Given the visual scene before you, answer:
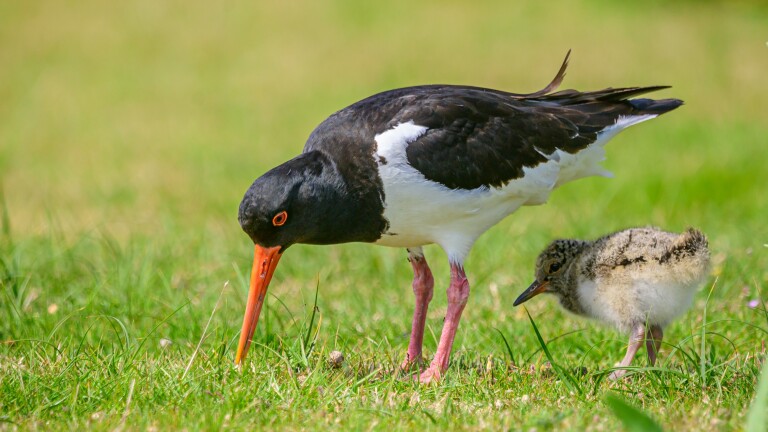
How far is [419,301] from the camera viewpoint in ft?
18.4

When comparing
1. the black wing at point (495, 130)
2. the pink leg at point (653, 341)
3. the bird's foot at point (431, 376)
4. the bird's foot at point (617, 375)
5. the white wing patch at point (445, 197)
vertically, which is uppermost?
the black wing at point (495, 130)

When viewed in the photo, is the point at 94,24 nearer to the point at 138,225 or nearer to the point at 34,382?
the point at 138,225

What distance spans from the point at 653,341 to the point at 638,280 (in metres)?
0.38

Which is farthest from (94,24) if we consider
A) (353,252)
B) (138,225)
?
(353,252)

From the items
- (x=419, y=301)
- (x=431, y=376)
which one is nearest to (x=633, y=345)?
(x=431, y=376)

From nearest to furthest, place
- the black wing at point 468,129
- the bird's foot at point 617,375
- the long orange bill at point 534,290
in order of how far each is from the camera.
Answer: the bird's foot at point 617,375
the black wing at point 468,129
the long orange bill at point 534,290

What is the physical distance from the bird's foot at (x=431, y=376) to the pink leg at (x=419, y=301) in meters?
0.16

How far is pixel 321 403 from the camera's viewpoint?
4.14m

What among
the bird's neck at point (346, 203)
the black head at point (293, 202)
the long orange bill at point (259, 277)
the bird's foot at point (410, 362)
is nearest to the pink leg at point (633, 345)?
the bird's foot at point (410, 362)

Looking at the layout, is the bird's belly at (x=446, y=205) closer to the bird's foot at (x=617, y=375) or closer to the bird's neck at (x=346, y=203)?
the bird's neck at (x=346, y=203)

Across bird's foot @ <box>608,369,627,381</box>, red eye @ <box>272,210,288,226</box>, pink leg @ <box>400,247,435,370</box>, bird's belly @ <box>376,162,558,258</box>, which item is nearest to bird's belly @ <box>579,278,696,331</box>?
bird's foot @ <box>608,369,627,381</box>

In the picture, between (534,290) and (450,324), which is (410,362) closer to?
(450,324)

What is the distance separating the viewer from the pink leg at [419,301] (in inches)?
206

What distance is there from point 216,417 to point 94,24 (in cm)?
1495
